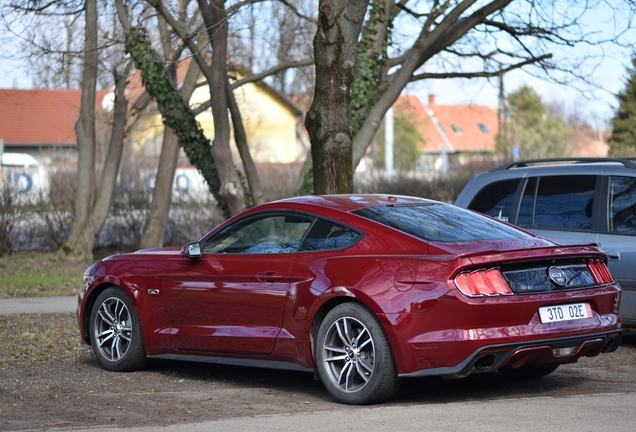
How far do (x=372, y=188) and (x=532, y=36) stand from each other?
1165 centimetres

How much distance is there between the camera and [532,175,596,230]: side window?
9.05 m

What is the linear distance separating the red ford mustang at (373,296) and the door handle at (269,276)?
0.04 ft

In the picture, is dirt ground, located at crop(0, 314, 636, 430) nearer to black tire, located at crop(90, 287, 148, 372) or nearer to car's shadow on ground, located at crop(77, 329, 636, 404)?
car's shadow on ground, located at crop(77, 329, 636, 404)

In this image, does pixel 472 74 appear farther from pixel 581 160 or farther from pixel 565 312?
pixel 565 312

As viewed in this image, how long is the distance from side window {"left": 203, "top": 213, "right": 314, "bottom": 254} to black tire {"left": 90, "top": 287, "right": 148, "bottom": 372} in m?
1.01

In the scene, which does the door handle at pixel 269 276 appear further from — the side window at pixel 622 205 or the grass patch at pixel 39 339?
the side window at pixel 622 205

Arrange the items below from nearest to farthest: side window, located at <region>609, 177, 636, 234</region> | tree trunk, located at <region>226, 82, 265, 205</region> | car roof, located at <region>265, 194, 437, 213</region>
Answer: car roof, located at <region>265, 194, 437, 213</region> → side window, located at <region>609, 177, 636, 234</region> → tree trunk, located at <region>226, 82, 265, 205</region>

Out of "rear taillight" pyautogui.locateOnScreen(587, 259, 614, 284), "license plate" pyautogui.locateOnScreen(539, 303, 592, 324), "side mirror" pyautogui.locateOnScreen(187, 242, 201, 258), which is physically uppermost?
"side mirror" pyautogui.locateOnScreen(187, 242, 201, 258)

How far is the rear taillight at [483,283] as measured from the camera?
6148 mm

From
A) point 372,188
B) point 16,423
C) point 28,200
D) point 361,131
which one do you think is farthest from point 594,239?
point 372,188

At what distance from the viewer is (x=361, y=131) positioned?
16594 millimetres

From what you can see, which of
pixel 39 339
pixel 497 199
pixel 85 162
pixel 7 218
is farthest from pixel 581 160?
pixel 7 218

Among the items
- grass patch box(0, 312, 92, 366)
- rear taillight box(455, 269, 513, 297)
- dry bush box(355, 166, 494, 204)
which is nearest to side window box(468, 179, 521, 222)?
rear taillight box(455, 269, 513, 297)

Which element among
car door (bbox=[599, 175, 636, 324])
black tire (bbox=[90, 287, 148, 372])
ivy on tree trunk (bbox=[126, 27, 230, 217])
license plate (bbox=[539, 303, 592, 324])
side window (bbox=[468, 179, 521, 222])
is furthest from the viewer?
ivy on tree trunk (bbox=[126, 27, 230, 217])
